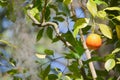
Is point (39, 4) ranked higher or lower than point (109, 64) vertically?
higher

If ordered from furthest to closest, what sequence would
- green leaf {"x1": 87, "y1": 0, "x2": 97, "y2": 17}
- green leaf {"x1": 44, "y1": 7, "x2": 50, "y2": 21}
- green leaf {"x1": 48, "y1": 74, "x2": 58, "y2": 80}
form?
green leaf {"x1": 44, "y1": 7, "x2": 50, "y2": 21}, green leaf {"x1": 48, "y1": 74, "x2": 58, "y2": 80}, green leaf {"x1": 87, "y1": 0, "x2": 97, "y2": 17}

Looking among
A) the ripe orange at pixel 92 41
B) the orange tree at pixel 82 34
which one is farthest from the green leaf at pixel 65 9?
the ripe orange at pixel 92 41

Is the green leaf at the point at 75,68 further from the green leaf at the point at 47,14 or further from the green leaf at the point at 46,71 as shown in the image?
the green leaf at the point at 47,14

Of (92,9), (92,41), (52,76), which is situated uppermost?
(92,9)

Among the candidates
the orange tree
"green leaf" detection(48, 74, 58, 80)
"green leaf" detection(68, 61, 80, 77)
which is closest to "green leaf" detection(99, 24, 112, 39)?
the orange tree

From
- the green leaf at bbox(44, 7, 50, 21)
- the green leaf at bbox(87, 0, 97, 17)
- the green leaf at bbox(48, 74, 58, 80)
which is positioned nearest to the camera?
the green leaf at bbox(87, 0, 97, 17)

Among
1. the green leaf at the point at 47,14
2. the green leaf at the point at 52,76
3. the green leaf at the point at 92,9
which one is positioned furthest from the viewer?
the green leaf at the point at 47,14

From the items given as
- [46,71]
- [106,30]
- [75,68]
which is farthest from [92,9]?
[46,71]

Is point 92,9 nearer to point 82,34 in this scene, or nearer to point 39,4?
point 82,34

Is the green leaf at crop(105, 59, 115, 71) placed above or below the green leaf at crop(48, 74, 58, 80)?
above

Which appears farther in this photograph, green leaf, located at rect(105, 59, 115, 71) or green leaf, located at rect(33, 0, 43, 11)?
green leaf, located at rect(33, 0, 43, 11)

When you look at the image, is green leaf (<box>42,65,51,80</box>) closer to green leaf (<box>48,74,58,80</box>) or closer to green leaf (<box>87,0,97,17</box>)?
green leaf (<box>48,74,58,80</box>)

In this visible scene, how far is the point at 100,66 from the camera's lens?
1497mm

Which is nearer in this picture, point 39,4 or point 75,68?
point 75,68
